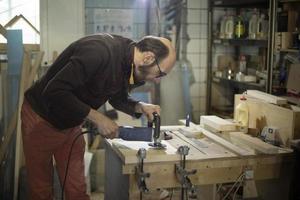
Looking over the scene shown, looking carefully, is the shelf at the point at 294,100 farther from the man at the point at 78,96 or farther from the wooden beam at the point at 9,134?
the wooden beam at the point at 9,134

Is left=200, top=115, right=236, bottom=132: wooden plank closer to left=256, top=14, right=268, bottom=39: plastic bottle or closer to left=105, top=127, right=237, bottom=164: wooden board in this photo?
left=105, top=127, right=237, bottom=164: wooden board

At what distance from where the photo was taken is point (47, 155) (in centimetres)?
212

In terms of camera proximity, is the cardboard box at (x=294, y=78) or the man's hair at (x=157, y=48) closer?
the man's hair at (x=157, y=48)

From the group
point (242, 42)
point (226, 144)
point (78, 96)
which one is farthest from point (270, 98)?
point (242, 42)

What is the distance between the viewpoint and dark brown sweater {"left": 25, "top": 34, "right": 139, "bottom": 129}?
5.65 feet

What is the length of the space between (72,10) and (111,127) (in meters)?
1.97

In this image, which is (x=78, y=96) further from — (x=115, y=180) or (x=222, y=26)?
(x=222, y=26)

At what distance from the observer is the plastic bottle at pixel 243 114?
92.6 inches

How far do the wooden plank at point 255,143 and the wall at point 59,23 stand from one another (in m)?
1.84

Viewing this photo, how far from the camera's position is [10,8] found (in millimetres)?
3412

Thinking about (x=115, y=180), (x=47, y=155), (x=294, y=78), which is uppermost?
(x=294, y=78)

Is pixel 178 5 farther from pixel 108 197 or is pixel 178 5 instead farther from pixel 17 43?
pixel 108 197

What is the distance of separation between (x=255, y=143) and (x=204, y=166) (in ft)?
1.19

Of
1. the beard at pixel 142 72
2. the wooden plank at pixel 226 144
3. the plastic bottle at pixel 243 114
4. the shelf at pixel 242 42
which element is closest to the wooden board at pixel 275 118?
the plastic bottle at pixel 243 114
